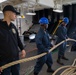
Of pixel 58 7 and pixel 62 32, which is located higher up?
pixel 58 7

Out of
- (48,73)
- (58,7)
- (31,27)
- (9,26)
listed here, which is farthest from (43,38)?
(31,27)

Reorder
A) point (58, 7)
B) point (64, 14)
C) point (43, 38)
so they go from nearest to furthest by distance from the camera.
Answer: point (43, 38)
point (58, 7)
point (64, 14)

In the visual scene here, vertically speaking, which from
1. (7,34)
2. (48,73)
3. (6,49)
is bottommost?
(48,73)

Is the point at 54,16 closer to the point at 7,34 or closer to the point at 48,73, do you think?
the point at 48,73

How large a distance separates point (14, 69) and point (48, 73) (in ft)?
4.81

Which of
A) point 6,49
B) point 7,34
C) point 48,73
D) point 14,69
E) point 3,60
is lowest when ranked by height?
point 48,73

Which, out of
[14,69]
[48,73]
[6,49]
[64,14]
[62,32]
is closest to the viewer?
[6,49]

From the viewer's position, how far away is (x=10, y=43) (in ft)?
6.21

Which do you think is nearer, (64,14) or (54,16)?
(64,14)

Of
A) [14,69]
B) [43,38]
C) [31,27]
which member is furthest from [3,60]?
[31,27]

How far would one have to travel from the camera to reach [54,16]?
988 centimetres

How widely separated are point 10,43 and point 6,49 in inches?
3.5

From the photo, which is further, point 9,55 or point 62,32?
point 62,32

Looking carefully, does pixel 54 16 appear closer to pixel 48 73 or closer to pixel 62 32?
pixel 62 32
